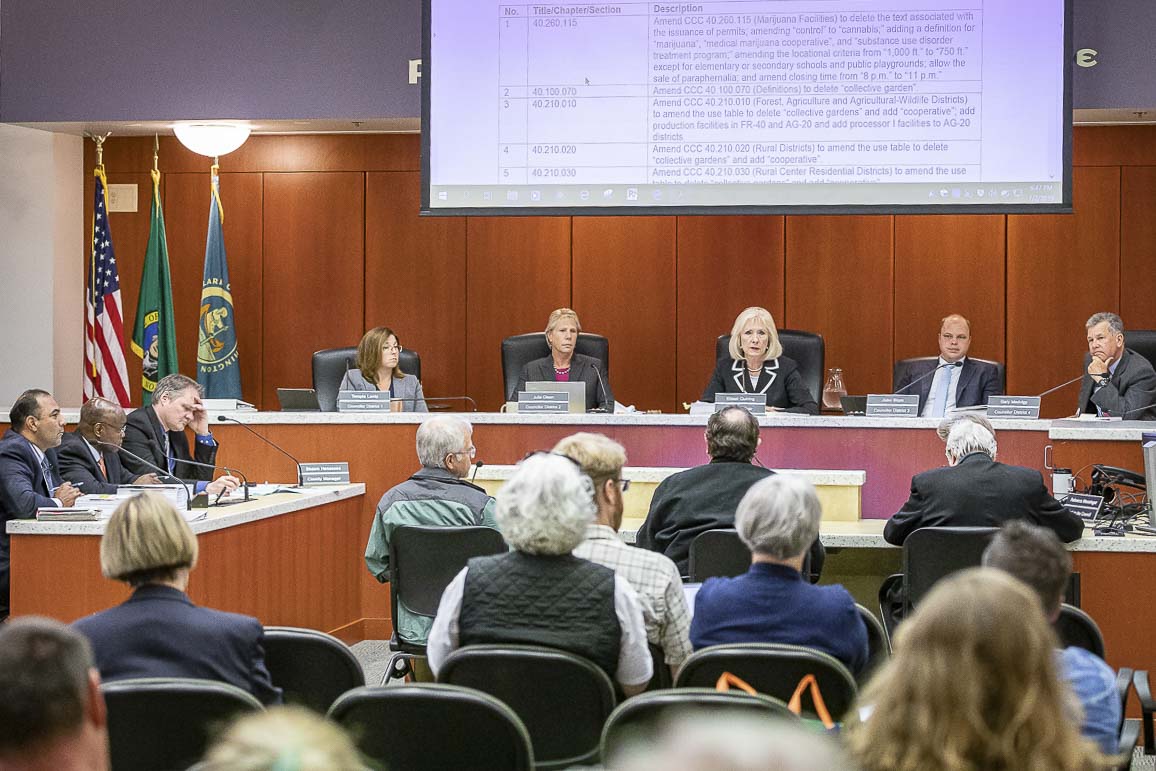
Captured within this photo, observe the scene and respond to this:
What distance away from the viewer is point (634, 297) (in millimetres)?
8727

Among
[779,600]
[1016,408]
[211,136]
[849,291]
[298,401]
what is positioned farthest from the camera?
[849,291]

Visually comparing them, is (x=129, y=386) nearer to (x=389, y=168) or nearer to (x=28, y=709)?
(x=389, y=168)

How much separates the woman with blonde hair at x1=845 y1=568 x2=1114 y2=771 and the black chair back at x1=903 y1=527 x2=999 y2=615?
2.61 metres

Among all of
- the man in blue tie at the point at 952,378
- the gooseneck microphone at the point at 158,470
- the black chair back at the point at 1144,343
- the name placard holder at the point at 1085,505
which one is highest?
the black chair back at the point at 1144,343

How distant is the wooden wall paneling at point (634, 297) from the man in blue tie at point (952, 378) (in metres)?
2.11

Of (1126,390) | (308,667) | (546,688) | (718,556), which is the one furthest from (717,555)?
(1126,390)

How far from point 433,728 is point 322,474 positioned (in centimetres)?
385

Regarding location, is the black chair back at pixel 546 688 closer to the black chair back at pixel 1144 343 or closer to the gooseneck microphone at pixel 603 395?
the gooseneck microphone at pixel 603 395

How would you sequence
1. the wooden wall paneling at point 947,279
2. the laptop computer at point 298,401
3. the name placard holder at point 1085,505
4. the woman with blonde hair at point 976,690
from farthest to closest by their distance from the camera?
the wooden wall paneling at point 947,279, the laptop computer at point 298,401, the name placard holder at point 1085,505, the woman with blonde hair at point 976,690

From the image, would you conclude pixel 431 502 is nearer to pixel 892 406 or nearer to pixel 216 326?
pixel 892 406

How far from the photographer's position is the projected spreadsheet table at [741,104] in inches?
238

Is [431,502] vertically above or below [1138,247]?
below

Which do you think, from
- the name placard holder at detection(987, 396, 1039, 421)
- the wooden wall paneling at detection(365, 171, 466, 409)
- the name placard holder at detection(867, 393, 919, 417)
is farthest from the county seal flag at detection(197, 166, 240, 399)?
the name placard holder at detection(987, 396, 1039, 421)

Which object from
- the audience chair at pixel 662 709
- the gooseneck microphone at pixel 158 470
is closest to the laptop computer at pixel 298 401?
the gooseneck microphone at pixel 158 470
